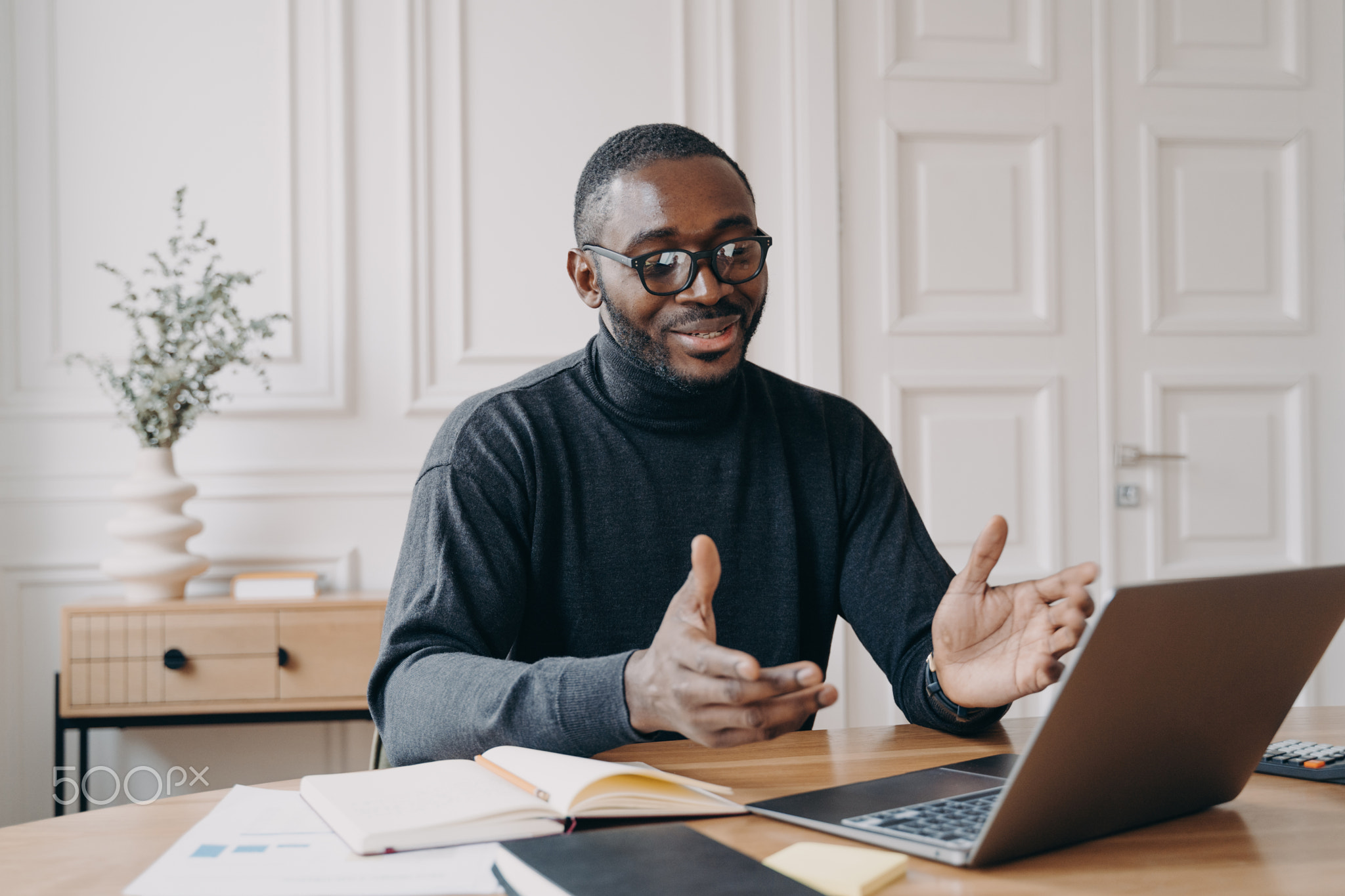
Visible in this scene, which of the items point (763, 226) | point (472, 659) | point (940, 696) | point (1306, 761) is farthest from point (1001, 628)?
point (763, 226)

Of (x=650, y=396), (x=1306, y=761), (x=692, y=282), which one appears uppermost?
(x=692, y=282)

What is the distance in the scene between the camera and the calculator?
0.90 m

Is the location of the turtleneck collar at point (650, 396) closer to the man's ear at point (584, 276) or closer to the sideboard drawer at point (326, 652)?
the man's ear at point (584, 276)

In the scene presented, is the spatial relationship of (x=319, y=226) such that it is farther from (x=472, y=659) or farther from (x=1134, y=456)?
(x=1134, y=456)

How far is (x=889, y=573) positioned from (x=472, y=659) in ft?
1.93

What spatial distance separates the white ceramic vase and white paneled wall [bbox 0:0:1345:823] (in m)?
0.20

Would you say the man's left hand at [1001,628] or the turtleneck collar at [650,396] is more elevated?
the turtleneck collar at [650,396]

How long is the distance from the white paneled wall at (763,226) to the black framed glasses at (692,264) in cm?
131

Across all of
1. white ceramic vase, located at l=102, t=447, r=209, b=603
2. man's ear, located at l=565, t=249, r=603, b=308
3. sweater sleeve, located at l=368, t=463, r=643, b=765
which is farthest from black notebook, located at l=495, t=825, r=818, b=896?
white ceramic vase, located at l=102, t=447, r=209, b=603

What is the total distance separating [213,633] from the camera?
7.06 ft

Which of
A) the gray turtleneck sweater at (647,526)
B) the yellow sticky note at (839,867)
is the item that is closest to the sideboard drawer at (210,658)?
the gray turtleneck sweater at (647,526)

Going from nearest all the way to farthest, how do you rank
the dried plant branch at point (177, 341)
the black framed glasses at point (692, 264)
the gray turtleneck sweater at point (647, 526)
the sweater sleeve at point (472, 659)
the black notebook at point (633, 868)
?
the black notebook at point (633, 868)
the sweater sleeve at point (472, 659)
the gray turtleneck sweater at point (647, 526)
the black framed glasses at point (692, 264)
the dried plant branch at point (177, 341)

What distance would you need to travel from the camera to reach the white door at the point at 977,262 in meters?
2.73

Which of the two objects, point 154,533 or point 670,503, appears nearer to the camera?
point 670,503
